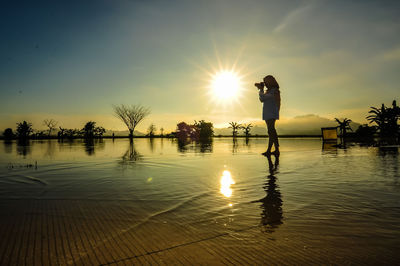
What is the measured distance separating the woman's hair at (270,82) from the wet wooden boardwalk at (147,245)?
7.57 meters

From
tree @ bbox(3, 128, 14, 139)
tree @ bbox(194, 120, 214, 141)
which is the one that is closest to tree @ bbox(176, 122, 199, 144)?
tree @ bbox(194, 120, 214, 141)

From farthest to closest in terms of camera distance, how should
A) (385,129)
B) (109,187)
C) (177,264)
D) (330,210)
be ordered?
(385,129), (109,187), (330,210), (177,264)

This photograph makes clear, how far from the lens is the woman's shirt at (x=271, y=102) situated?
8.60m

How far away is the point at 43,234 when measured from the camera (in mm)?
1788

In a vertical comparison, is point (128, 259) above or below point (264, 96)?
below

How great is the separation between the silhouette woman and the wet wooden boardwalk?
7.09m

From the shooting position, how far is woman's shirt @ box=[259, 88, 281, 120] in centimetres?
860

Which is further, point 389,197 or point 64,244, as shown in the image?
point 389,197

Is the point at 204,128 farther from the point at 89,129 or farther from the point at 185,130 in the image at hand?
the point at 89,129

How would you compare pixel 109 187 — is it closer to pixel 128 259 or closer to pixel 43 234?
pixel 43 234

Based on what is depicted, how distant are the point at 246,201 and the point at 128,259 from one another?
59.8 inches

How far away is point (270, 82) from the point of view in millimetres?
8758

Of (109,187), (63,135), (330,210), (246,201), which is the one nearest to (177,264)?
(246,201)

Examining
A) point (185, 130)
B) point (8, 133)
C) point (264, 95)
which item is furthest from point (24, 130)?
point (264, 95)
